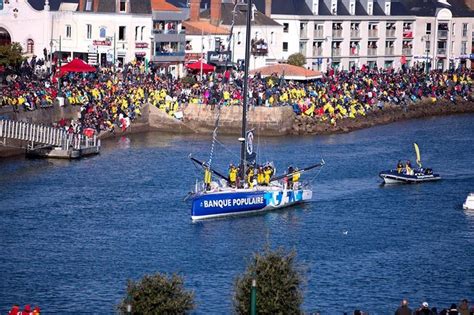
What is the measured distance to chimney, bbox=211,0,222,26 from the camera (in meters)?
119

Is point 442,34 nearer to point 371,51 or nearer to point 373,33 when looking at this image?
point 373,33

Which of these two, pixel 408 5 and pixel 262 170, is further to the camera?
pixel 408 5

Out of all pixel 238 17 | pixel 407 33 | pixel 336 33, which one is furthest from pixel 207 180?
pixel 407 33

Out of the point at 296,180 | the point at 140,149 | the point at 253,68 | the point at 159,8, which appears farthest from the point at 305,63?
the point at 296,180

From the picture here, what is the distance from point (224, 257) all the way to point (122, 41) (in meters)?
49.9

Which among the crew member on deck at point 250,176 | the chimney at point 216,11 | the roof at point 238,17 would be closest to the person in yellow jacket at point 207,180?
the crew member on deck at point 250,176

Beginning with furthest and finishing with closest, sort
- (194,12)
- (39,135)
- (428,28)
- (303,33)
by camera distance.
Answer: (428,28) → (303,33) → (194,12) → (39,135)

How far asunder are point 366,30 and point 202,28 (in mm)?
20000

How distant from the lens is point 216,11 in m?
119

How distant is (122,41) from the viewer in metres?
110

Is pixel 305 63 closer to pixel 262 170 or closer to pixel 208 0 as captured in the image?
pixel 208 0

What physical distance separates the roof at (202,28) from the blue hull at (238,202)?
1667 inches

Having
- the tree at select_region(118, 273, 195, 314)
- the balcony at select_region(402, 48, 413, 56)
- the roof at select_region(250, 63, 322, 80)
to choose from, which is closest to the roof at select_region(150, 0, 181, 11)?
the roof at select_region(250, 63, 322, 80)

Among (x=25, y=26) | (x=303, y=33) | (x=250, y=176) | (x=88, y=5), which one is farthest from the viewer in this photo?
(x=303, y=33)
